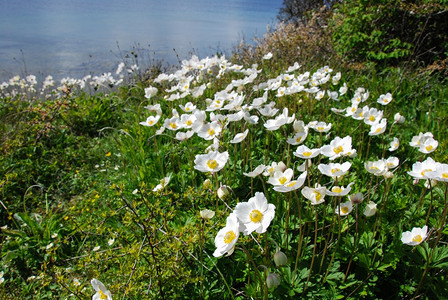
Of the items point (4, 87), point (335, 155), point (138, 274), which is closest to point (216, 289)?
point (138, 274)

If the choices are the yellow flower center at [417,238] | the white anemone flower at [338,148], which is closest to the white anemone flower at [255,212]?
the white anemone flower at [338,148]

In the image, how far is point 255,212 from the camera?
125 cm

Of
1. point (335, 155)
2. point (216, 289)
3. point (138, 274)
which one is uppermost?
point (335, 155)

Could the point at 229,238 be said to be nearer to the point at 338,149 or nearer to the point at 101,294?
the point at 101,294

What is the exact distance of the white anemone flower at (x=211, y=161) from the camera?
5.38ft

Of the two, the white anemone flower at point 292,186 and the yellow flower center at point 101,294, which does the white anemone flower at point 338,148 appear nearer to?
the white anemone flower at point 292,186

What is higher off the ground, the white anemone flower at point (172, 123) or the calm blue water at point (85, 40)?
the white anemone flower at point (172, 123)

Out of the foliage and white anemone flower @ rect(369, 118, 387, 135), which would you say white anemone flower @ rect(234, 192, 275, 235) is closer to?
white anemone flower @ rect(369, 118, 387, 135)

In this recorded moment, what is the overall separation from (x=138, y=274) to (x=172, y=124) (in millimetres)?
1215

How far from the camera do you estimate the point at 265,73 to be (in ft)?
14.7

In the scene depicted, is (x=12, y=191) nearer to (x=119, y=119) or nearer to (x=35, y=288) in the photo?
(x=35, y=288)

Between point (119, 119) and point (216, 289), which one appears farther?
point (119, 119)

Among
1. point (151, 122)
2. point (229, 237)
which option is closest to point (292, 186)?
point (229, 237)

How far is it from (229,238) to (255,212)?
0.49 feet
